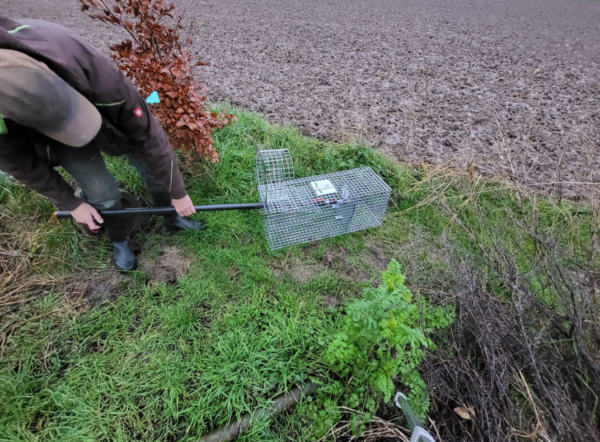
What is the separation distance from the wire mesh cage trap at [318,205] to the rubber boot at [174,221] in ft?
1.91

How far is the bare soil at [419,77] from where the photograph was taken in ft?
12.1

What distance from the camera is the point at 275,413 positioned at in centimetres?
182

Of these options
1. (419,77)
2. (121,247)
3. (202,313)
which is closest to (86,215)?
(121,247)

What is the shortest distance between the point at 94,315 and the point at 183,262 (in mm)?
689

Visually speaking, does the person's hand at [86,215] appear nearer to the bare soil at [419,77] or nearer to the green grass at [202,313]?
the green grass at [202,313]

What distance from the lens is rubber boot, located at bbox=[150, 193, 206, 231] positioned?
8.87 ft

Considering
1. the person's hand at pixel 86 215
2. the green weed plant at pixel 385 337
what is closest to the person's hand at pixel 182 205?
the person's hand at pixel 86 215

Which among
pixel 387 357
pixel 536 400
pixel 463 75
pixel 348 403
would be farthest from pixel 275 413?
pixel 463 75

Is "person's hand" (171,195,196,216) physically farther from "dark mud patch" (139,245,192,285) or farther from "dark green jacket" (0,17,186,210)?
"dark mud patch" (139,245,192,285)

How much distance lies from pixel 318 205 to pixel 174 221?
4.08 feet

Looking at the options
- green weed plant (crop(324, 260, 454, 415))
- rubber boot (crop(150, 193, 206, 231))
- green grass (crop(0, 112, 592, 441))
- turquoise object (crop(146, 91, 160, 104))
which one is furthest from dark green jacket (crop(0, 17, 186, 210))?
green weed plant (crop(324, 260, 454, 415))

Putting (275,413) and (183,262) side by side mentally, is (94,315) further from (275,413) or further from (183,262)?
(275,413)

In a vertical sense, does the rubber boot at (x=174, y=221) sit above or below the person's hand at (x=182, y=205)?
below

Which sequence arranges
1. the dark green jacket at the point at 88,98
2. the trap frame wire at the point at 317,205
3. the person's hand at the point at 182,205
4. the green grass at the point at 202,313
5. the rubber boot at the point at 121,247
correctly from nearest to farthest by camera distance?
1. the dark green jacket at the point at 88,98
2. the green grass at the point at 202,313
3. the person's hand at the point at 182,205
4. the rubber boot at the point at 121,247
5. the trap frame wire at the point at 317,205
